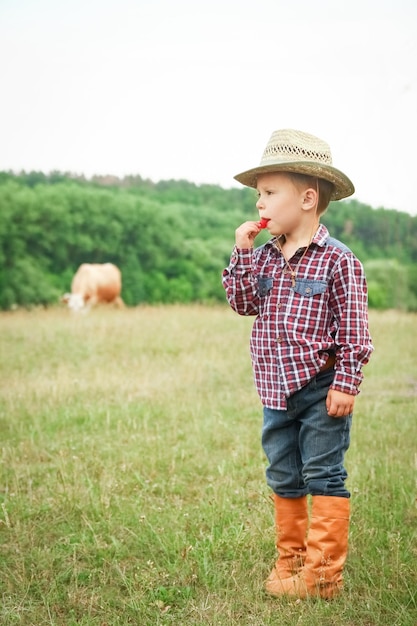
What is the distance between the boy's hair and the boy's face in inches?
0.8

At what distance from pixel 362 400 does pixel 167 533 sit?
3609mm

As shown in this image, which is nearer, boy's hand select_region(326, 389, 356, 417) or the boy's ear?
boy's hand select_region(326, 389, 356, 417)

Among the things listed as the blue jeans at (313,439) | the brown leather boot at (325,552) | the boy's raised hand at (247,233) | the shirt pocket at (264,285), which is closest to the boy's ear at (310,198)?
the boy's raised hand at (247,233)

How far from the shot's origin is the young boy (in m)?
2.52

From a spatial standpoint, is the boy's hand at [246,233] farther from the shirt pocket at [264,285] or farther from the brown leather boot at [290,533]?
the brown leather boot at [290,533]

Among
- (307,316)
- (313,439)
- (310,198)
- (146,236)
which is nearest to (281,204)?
(310,198)

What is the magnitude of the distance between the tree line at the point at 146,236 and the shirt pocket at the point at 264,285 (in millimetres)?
13709

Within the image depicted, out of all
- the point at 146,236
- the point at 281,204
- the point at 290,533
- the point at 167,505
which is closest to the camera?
the point at 281,204

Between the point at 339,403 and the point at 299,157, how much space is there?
2.97ft

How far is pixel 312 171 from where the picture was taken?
8.39 feet

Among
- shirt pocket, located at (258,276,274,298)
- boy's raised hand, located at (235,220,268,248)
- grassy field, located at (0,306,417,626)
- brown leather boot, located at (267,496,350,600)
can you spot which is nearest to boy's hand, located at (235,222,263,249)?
boy's raised hand, located at (235,220,268,248)

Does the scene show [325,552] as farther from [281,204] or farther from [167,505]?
[281,204]

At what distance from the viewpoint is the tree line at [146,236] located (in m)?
16.9

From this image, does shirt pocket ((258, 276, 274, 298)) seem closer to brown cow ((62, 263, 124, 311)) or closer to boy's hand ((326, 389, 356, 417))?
boy's hand ((326, 389, 356, 417))
